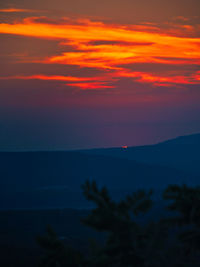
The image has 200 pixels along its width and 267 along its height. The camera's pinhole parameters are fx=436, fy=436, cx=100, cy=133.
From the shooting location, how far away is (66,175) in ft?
428

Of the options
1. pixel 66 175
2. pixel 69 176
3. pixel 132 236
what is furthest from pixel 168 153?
pixel 132 236

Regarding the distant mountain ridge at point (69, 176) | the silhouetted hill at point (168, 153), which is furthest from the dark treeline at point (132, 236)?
the silhouetted hill at point (168, 153)

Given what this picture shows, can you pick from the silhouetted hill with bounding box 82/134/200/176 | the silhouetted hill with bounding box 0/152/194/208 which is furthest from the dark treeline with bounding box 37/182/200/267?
the silhouetted hill with bounding box 82/134/200/176

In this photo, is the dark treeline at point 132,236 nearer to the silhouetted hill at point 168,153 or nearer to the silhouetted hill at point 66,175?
the silhouetted hill at point 66,175

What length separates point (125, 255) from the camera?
8953 mm

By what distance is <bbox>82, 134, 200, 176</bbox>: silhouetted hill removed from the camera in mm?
150500

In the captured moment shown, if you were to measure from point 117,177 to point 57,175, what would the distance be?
18.6 metres

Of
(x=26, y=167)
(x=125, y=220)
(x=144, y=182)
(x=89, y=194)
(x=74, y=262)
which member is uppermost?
(x=26, y=167)

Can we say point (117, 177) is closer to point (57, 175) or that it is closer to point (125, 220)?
point (57, 175)

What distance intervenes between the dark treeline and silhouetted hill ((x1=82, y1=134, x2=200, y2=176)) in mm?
132447

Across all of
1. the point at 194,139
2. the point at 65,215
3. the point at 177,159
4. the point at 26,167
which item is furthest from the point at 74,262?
the point at 194,139

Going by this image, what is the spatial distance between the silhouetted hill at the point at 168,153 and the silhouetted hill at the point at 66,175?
18.9m

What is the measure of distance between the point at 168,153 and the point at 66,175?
51.0 m

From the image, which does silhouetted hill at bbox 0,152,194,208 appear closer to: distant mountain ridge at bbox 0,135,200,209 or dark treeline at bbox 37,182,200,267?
distant mountain ridge at bbox 0,135,200,209
